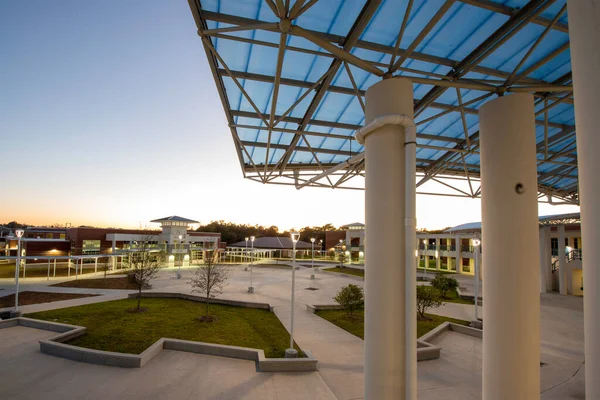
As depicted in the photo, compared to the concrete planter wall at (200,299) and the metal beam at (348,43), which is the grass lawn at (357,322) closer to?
the concrete planter wall at (200,299)

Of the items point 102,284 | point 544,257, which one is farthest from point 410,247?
point 102,284

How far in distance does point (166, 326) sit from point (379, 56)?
12.4m

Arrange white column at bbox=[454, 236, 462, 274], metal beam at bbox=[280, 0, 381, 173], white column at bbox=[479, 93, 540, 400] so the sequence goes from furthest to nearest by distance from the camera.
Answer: white column at bbox=[454, 236, 462, 274], metal beam at bbox=[280, 0, 381, 173], white column at bbox=[479, 93, 540, 400]

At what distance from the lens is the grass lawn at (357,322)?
13625 mm

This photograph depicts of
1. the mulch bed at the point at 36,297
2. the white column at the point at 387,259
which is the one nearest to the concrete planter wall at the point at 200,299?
the mulch bed at the point at 36,297

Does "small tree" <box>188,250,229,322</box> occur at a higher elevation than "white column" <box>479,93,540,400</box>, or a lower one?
lower

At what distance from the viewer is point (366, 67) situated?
6.28 metres

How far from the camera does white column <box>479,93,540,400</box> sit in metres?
5.36

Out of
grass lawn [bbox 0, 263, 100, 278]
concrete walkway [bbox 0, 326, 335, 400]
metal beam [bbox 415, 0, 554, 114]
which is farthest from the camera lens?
grass lawn [bbox 0, 263, 100, 278]

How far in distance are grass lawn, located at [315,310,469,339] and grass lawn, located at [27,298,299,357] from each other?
8.93 feet

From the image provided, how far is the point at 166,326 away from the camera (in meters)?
13.1

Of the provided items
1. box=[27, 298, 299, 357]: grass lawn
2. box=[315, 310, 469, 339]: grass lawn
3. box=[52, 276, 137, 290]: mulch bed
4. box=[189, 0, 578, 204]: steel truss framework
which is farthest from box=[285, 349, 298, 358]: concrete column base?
box=[52, 276, 137, 290]: mulch bed

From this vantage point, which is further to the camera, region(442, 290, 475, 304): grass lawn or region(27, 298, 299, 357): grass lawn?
region(442, 290, 475, 304): grass lawn

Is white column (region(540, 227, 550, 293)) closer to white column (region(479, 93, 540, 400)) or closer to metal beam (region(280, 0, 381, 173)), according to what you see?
metal beam (region(280, 0, 381, 173))
